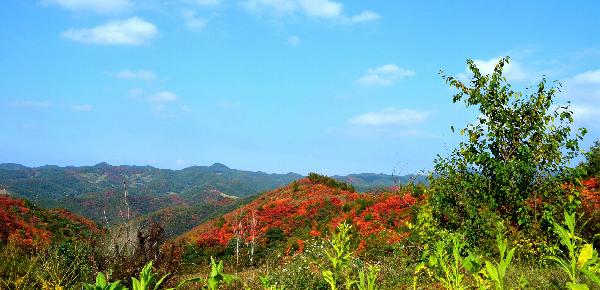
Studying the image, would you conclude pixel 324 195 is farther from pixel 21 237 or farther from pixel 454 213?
pixel 454 213

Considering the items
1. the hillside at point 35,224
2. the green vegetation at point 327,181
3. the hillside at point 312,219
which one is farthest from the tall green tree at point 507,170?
the green vegetation at point 327,181

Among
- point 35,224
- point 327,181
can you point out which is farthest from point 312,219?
point 35,224

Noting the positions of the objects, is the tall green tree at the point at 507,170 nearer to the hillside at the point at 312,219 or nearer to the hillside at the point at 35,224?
the hillside at the point at 312,219

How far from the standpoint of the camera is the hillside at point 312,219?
27.0 m

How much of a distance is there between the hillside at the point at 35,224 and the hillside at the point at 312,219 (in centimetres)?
973

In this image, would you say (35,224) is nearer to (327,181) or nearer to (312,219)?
(312,219)

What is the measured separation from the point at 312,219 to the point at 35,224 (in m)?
22.7

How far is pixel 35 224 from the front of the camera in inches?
1364

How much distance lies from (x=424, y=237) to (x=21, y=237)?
29.2m

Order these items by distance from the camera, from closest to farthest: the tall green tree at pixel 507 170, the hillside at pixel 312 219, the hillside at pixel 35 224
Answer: the tall green tree at pixel 507 170 → the hillside at pixel 312 219 → the hillside at pixel 35 224

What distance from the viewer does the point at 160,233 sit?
29.8ft

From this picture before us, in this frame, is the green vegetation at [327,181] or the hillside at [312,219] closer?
the hillside at [312,219]

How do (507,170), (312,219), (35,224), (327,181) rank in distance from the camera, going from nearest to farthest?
(507,170), (312,219), (35,224), (327,181)

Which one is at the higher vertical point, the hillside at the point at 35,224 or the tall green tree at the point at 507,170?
the tall green tree at the point at 507,170
